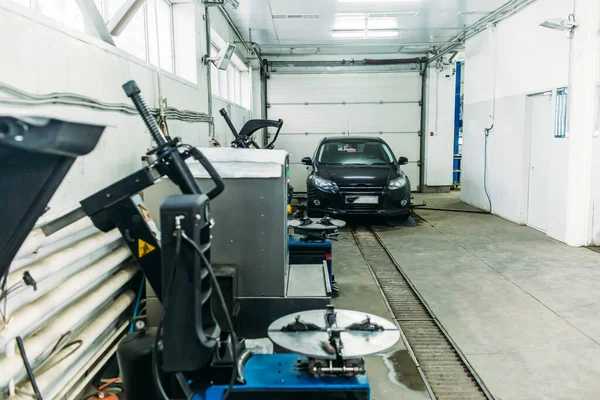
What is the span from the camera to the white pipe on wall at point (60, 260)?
1.79 m

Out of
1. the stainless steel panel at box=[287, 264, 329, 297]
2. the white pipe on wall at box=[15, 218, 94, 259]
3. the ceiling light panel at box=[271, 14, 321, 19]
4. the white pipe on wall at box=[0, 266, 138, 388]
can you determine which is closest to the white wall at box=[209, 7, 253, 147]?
the ceiling light panel at box=[271, 14, 321, 19]

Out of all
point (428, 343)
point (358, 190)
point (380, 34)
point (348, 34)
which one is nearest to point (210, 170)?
point (428, 343)

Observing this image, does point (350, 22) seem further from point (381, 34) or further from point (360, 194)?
point (360, 194)

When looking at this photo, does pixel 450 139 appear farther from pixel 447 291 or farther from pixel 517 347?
pixel 517 347

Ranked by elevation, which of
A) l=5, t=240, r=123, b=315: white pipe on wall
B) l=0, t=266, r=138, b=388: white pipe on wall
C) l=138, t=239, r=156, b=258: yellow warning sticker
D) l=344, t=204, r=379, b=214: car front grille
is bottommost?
l=344, t=204, r=379, b=214: car front grille

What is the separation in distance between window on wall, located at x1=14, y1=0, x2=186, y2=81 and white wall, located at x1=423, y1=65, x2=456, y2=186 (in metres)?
7.93

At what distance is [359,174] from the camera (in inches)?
291

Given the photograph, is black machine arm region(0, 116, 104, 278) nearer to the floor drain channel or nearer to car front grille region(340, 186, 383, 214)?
the floor drain channel

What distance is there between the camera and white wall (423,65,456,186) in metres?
11.8

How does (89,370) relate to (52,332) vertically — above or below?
below

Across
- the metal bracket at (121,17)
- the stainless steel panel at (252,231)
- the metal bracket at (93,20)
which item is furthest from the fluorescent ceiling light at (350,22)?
the stainless steel panel at (252,231)

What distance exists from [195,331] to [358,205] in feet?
18.8

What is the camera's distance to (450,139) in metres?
12.0

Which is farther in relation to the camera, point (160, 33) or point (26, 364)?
point (160, 33)
